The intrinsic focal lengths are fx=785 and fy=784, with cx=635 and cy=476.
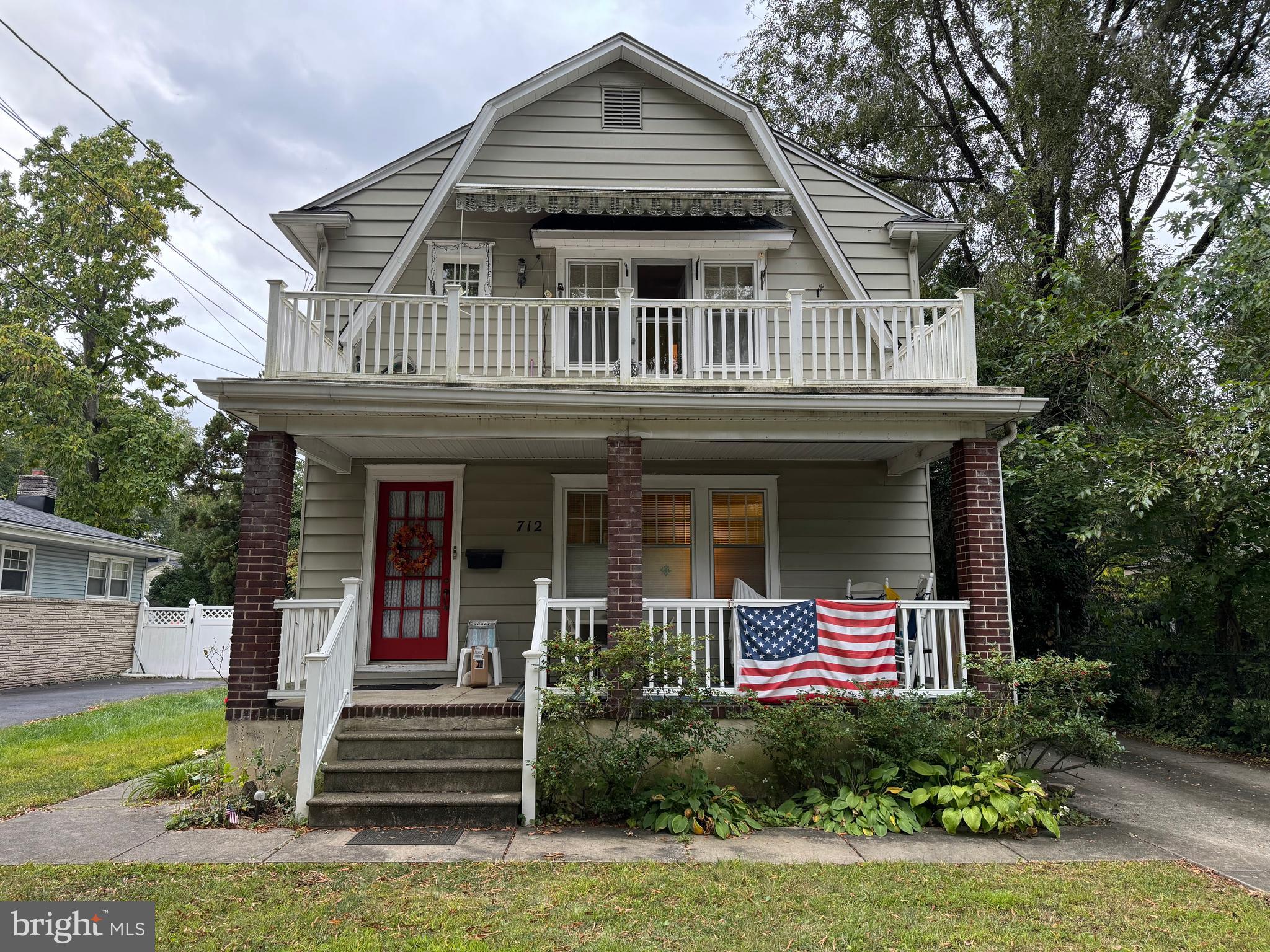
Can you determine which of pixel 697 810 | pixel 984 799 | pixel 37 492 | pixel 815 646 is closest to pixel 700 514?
pixel 815 646

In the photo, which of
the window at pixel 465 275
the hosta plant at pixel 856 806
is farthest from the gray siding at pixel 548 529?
the hosta plant at pixel 856 806

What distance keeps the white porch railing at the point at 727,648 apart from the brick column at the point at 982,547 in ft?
0.51

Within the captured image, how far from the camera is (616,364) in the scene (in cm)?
827

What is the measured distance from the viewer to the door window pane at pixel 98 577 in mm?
19328

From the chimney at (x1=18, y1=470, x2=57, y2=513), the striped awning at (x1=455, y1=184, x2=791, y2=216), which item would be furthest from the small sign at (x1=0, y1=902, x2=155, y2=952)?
the chimney at (x1=18, y1=470, x2=57, y2=513)

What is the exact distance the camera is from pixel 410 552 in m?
9.33

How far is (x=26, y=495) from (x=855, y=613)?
2149 cm

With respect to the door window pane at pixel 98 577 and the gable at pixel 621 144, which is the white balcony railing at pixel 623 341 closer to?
the gable at pixel 621 144

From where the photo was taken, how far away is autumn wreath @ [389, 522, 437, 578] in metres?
9.27

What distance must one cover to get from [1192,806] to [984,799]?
2432 mm

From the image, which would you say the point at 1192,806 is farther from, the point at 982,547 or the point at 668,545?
the point at 668,545

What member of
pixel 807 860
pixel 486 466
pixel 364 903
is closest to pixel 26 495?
pixel 486 466

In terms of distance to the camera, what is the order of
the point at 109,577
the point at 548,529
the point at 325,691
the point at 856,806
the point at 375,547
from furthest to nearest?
the point at 109,577, the point at 548,529, the point at 375,547, the point at 325,691, the point at 856,806

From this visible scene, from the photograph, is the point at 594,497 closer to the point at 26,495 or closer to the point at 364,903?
the point at 364,903
